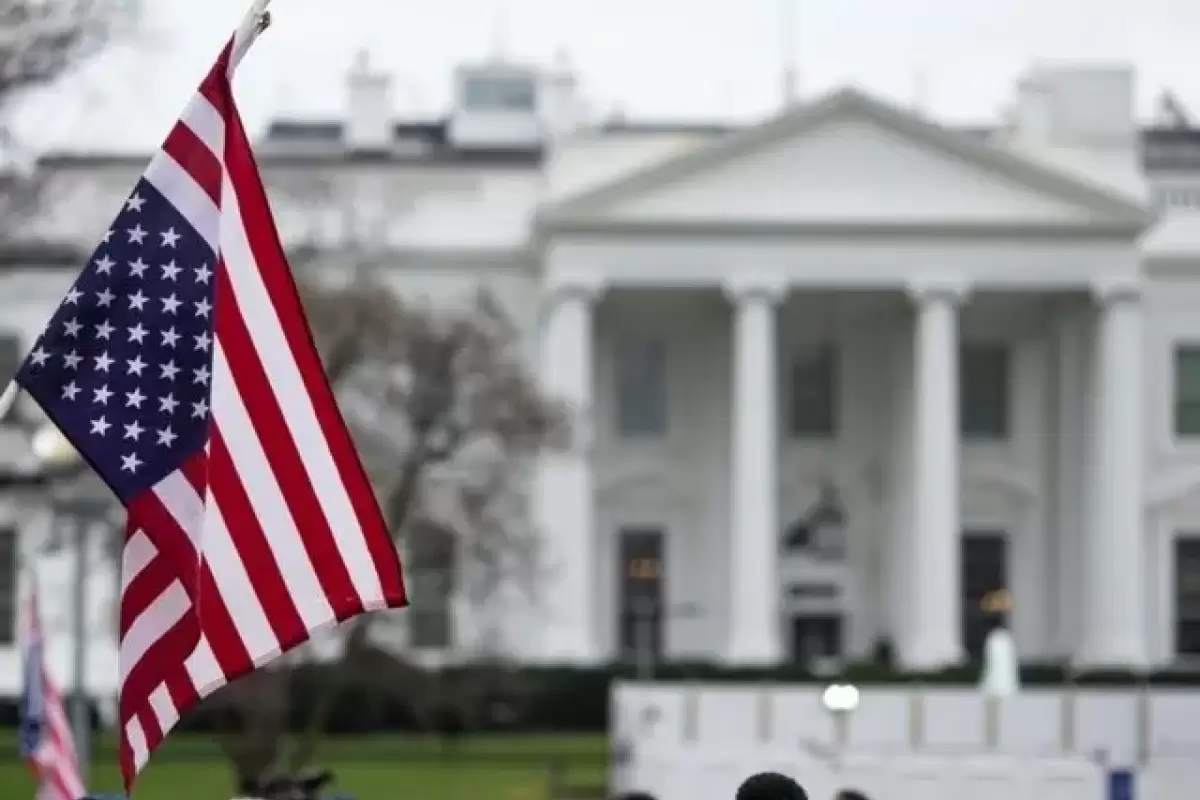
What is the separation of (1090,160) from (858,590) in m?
9.11

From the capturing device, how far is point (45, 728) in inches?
861

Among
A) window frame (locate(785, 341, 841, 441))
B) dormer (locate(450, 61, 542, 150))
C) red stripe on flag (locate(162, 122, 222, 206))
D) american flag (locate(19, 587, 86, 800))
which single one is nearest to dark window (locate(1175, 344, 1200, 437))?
window frame (locate(785, 341, 841, 441))

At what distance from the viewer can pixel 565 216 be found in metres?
59.1

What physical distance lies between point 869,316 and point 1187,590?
8.01m

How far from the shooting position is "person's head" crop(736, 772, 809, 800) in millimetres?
7961

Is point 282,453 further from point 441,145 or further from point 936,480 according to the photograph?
point 441,145

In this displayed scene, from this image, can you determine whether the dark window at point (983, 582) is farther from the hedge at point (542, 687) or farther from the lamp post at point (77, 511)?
the lamp post at point (77, 511)

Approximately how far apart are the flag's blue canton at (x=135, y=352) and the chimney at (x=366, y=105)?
63.1 metres

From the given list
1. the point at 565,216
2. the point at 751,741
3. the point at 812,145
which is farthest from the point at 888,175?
the point at 751,741

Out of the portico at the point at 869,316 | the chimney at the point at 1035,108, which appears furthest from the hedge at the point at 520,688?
the chimney at the point at 1035,108

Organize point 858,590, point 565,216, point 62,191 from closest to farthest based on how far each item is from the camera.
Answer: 1. point 62,191
2. point 565,216
3. point 858,590

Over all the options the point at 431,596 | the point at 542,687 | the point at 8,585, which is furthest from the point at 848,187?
the point at 8,585

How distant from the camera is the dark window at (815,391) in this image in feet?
211

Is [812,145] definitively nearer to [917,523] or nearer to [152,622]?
[917,523]
